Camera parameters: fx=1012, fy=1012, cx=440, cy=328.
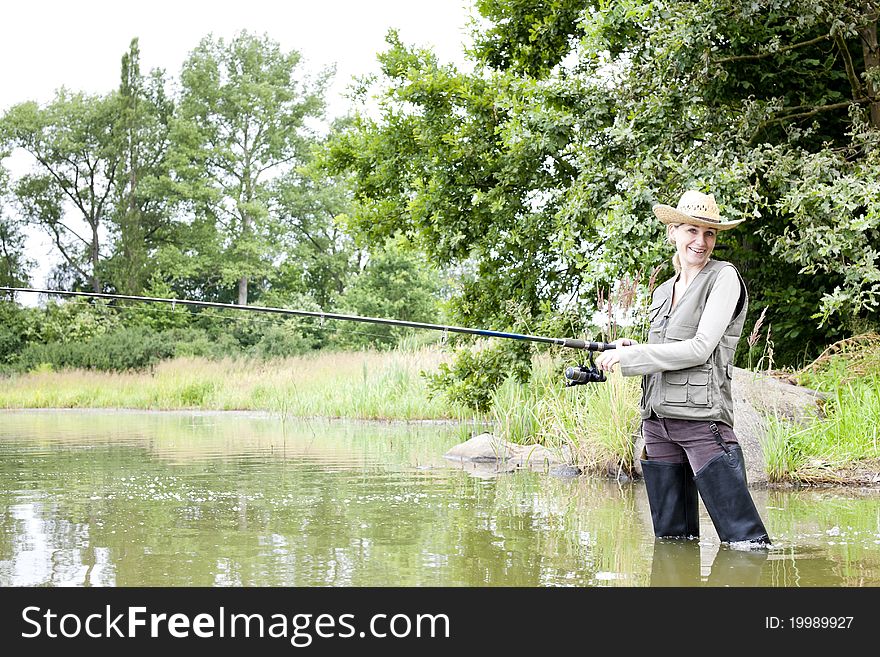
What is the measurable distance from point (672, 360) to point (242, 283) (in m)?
37.0

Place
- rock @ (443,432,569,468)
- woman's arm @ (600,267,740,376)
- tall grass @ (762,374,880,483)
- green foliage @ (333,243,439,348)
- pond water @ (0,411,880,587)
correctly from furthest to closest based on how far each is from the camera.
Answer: green foliage @ (333,243,439,348)
rock @ (443,432,569,468)
tall grass @ (762,374,880,483)
woman's arm @ (600,267,740,376)
pond water @ (0,411,880,587)

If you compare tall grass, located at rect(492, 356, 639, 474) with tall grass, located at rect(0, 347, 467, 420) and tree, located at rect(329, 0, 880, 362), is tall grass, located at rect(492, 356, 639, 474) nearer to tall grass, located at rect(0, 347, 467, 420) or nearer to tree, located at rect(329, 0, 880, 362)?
tree, located at rect(329, 0, 880, 362)

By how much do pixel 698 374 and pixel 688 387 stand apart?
3.1 inches

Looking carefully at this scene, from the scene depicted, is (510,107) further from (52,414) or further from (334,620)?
(52,414)

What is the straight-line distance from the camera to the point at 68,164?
4078 centimetres

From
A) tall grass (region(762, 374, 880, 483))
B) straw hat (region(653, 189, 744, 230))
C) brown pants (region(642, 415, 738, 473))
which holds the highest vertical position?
straw hat (region(653, 189, 744, 230))

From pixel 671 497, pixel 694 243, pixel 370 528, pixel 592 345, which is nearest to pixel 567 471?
pixel 370 528

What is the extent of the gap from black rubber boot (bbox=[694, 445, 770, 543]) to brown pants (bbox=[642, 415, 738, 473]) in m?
0.05

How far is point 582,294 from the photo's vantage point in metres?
11.7

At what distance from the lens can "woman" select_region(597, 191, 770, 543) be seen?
4.81m

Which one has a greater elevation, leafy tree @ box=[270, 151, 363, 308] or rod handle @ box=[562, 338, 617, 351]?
leafy tree @ box=[270, 151, 363, 308]

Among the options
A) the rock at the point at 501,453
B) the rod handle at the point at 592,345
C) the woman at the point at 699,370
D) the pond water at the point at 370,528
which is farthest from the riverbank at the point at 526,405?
the woman at the point at 699,370

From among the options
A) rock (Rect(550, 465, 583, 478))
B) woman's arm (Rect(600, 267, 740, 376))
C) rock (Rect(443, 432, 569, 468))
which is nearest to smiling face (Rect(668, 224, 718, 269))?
woman's arm (Rect(600, 267, 740, 376))

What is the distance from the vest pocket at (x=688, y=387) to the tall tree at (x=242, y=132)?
35.9m
